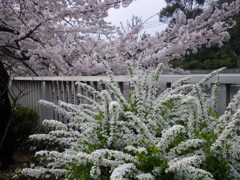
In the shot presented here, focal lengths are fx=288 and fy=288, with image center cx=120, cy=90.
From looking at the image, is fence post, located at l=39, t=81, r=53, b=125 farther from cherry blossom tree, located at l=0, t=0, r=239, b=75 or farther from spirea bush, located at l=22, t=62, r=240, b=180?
spirea bush, located at l=22, t=62, r=240, b=180

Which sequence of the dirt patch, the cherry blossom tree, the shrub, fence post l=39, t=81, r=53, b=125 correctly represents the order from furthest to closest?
1. fence post l=39, t=81, r=53, b=125
2. the shrub
3. the cherry blossom tree
4. the dirt patch

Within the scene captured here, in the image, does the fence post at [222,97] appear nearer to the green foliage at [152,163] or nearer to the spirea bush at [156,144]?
the spirea bush at [156,144]

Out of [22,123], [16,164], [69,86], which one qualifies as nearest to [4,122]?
[16,164]

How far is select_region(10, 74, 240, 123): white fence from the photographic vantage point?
2.51 metres

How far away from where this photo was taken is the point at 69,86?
15.9ft

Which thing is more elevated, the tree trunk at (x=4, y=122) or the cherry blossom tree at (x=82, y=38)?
the cherry blossom tree at (x=82, y=38)

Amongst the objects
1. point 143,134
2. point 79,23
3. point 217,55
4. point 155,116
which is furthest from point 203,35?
point 217,55

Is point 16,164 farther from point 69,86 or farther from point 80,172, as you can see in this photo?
point 80,172

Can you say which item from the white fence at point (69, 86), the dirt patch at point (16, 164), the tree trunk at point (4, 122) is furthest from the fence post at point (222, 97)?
the tree trunk at point (4, 122)

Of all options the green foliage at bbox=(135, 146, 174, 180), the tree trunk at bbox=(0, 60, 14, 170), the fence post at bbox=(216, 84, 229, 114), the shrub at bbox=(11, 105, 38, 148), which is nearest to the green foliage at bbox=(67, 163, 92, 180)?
the green foliage at bbox=(135, 146, 174, 180)

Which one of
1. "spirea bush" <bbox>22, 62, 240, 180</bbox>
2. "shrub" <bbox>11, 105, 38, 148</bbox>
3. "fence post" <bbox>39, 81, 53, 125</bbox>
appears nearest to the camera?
"spirea bush" <bbox>22, 62, 240, 180</bbox>

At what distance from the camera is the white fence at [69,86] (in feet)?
8.23

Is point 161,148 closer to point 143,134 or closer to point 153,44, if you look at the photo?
point 143,134

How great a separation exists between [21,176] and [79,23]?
315 centimetres
